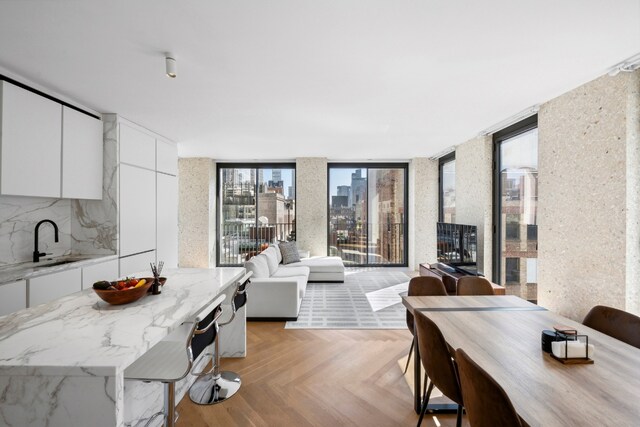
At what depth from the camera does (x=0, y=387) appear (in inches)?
40.8

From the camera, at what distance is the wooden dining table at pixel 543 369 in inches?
39.8

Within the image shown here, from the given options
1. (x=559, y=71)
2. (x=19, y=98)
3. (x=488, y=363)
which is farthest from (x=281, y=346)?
(x=559, y=71)

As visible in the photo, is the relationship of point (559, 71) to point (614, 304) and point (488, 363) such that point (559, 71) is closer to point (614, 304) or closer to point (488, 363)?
point (614, 304)

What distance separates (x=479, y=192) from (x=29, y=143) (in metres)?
5.66

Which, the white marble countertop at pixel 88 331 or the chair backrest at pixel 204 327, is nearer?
the white marble countertop at pixel 88 331

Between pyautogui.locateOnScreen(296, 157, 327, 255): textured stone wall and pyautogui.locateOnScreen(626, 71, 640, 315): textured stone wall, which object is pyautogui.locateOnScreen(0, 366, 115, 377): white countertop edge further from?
pyautogui.locateOnScreen(296, 157, 327, 255): textured stone wall

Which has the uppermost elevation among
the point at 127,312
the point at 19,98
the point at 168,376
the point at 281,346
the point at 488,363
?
the point at 19,98

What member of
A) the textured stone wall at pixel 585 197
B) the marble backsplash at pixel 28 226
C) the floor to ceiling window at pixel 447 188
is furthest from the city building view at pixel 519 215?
the marble backsplash at pixel 28 226

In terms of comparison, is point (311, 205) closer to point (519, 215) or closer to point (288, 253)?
point (288, 253)

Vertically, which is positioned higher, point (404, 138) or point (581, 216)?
point (404, 138)

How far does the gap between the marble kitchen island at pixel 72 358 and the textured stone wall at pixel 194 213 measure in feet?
17.1

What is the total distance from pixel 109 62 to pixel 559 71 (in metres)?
3.90

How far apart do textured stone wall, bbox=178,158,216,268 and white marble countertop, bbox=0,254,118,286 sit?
3.05 m

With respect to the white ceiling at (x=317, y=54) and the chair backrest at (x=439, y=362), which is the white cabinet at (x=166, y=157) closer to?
the white ceiling at (x=317, y=54)
